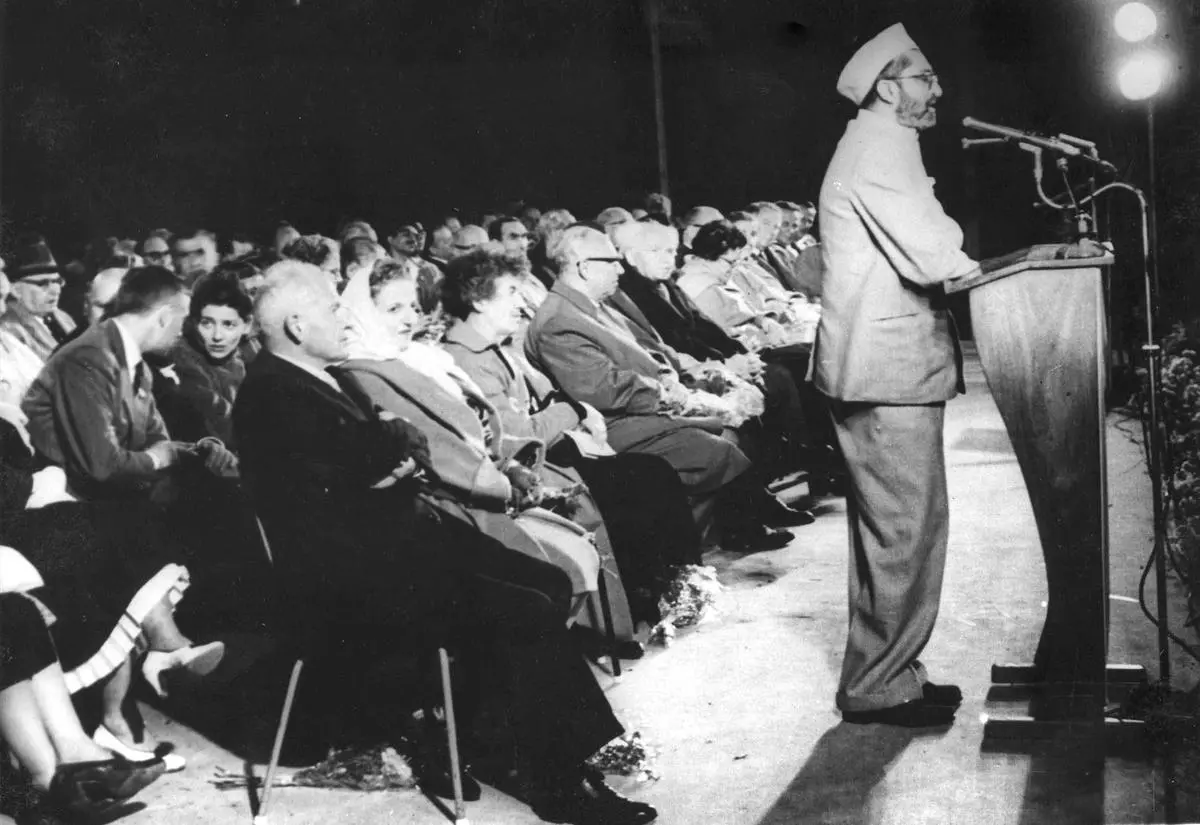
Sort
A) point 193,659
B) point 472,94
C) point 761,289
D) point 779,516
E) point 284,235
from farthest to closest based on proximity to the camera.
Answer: point 761,289 → point 779,516 → point 472,94 → point 284,235 → point 193,659

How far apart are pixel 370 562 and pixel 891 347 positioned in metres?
1.36

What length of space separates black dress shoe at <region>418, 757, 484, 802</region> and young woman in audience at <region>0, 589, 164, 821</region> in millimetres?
708

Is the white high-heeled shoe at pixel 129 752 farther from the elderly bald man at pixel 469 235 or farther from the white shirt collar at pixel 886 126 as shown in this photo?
the elderly bald man at pixel 469 235

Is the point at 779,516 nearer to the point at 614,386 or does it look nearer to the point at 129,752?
the point at 614,386

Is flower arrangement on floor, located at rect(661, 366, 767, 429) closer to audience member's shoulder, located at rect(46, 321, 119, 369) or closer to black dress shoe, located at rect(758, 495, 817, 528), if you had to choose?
black dress shoe, located at rect(758, 495, 817, 528)

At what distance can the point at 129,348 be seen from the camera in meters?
3.40

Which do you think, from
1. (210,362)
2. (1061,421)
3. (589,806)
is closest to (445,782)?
(589,806)

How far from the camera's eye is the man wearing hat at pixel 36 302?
3311 mm

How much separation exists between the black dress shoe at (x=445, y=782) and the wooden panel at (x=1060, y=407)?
57.2 inches

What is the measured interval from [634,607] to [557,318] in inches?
41.7

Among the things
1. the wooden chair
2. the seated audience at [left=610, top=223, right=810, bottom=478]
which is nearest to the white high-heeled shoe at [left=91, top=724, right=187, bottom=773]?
the wooden chair

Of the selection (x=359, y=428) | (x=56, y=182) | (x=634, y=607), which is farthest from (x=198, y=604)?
(x=634, y=607)

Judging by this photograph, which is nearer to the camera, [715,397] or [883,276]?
[883,276]

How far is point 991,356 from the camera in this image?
3.17 m
